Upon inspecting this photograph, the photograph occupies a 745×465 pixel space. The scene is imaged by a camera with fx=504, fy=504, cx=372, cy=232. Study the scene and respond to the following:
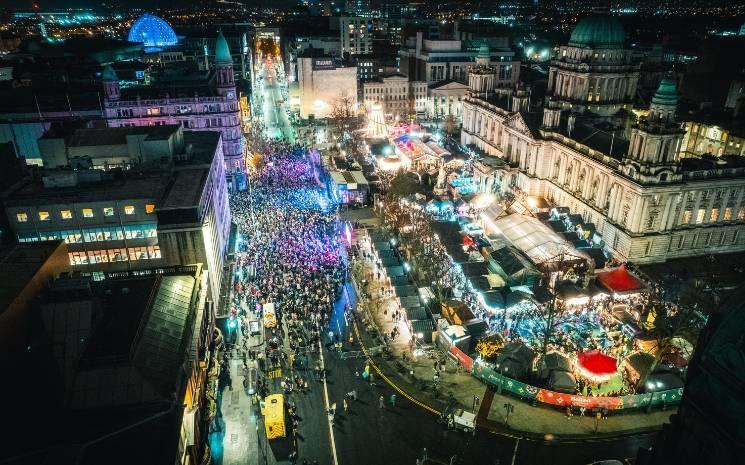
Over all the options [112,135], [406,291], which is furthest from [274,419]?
[112,135]

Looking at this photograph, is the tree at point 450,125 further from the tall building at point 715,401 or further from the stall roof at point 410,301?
the tall building at point 715,401

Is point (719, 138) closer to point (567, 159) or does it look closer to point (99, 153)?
point (567, 159)

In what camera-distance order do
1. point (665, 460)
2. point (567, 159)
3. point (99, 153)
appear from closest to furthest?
point (665, 460)
point (99, 153)
point (567, 159)

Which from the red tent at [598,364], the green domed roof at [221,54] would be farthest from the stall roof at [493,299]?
the green domed roof at [221,54]

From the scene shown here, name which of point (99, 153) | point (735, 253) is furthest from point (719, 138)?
point (99, 153)

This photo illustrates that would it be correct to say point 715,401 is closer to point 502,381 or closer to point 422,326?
point 502,381

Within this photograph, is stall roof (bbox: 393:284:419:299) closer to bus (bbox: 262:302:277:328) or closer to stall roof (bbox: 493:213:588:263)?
bus (bbox: 262:302:277:328)

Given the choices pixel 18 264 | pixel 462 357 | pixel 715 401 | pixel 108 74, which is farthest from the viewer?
pixel 108 74
